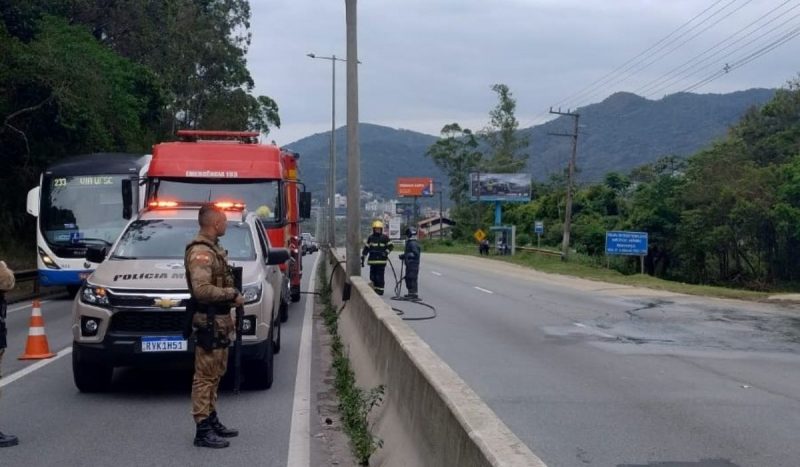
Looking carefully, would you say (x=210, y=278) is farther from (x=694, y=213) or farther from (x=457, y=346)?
(x=694, y=213)

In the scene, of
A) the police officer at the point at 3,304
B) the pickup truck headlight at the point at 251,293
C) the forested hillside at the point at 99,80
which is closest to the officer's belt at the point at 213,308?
the police officer at the point at 3,304

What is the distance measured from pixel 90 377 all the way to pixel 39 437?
1.85 m

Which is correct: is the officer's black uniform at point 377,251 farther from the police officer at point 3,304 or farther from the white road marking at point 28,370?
the police officer at point 3,304

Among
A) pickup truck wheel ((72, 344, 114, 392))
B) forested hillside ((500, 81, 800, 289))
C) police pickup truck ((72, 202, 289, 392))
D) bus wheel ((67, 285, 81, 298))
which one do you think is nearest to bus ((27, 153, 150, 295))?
bus wheel ((67, 285, 81, 298))

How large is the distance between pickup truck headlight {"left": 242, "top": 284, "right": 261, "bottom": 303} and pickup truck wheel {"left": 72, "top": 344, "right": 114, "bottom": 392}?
1504 millimetres

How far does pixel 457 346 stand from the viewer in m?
15.0

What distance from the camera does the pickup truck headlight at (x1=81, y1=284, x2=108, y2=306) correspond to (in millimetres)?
9484

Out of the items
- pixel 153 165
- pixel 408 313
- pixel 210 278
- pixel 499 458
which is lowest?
pixel 408 313

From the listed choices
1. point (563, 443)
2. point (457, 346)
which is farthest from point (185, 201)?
point (563, 443)

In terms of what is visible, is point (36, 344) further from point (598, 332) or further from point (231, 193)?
point (598, 332)

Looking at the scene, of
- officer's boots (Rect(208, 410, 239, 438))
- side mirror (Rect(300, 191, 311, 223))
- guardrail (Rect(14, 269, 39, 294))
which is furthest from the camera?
guardrail (Rect(14, 269, 39, 294))

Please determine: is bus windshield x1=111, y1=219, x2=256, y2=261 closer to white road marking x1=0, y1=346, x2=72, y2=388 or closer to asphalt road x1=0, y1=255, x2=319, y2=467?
asphalt road x1=0, y1=255, x2=319, y2=467

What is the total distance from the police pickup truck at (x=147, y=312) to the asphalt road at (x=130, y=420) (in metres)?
0.40

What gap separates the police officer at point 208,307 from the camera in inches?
295
